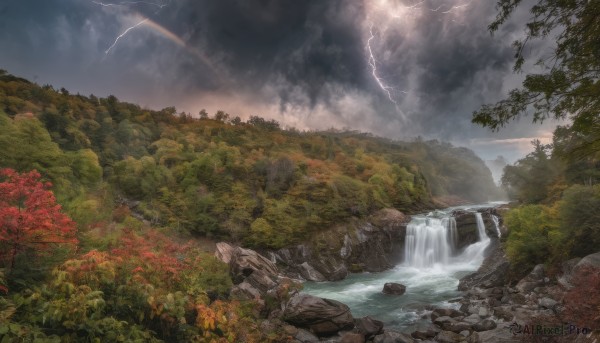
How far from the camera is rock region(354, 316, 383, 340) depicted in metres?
13.8

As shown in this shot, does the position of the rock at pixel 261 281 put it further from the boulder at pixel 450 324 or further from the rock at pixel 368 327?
the boulder at pixel 450 324

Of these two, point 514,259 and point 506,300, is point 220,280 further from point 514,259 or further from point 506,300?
point 514,259

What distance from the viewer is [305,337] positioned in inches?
522

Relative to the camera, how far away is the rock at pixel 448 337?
42.5ft

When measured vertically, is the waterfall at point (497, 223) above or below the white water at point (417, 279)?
above

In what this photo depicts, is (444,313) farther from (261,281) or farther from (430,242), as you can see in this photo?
(430,242)

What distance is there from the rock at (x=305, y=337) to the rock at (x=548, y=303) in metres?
10.5

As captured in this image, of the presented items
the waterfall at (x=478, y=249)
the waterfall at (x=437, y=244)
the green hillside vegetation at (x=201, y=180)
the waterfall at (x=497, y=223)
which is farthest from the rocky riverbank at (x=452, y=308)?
the green hillside vegetation at (x=201, y=180)

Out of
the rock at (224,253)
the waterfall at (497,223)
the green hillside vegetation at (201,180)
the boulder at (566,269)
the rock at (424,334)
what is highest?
the green hillside vegetation at (201,180)

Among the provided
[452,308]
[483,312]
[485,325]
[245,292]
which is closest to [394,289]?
[452,308]

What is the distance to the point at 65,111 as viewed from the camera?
1411 inches

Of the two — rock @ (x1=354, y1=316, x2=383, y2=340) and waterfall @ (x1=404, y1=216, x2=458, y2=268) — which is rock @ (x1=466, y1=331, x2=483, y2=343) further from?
waterfall @ (x1=404, y1=216, x2=458, y2=268)

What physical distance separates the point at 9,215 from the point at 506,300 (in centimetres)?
2052

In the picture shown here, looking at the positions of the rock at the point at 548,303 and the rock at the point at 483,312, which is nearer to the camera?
the rock at the point at 548,303
